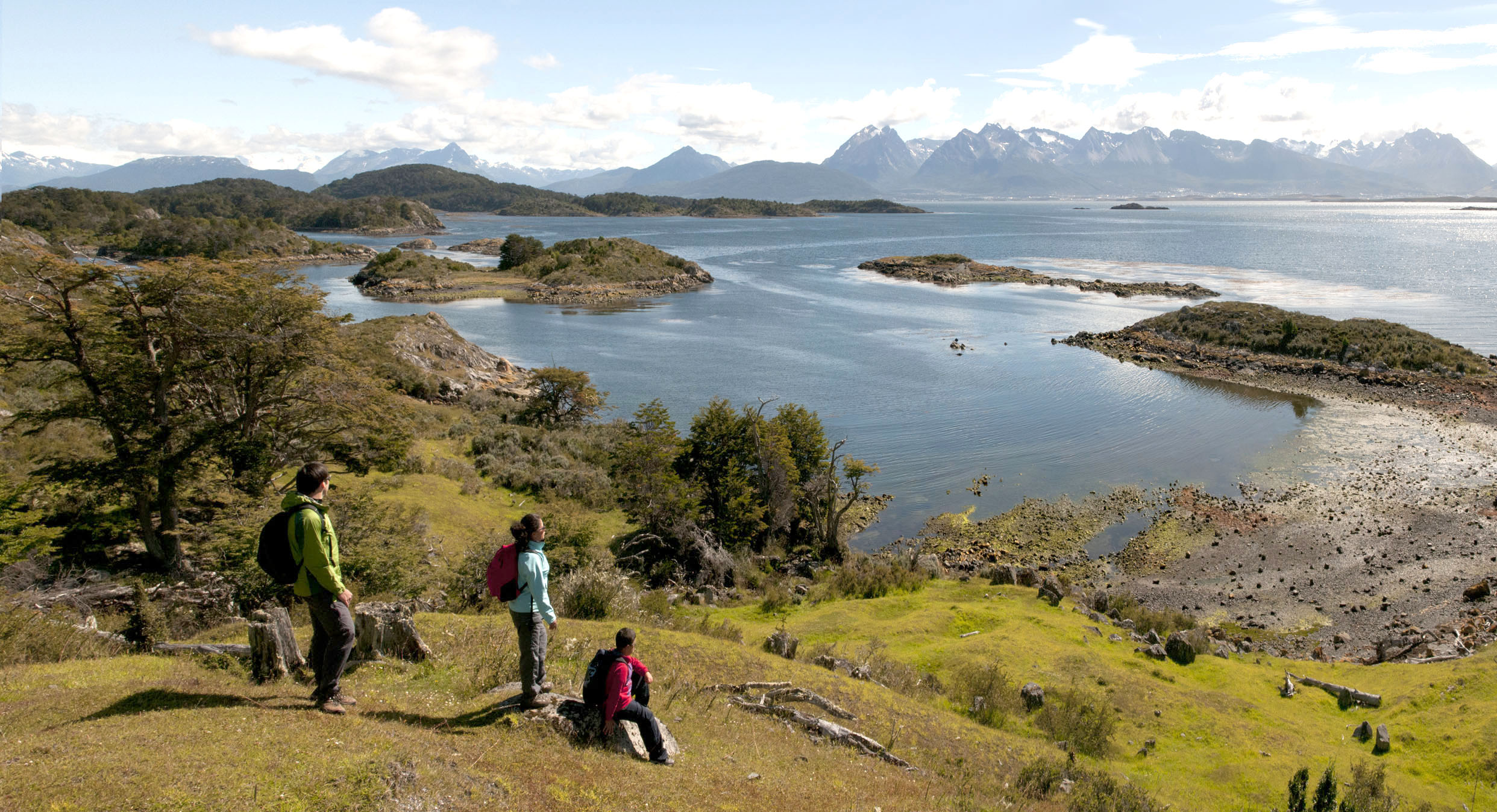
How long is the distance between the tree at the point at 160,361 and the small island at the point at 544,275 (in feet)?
211

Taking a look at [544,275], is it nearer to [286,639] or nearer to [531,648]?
[286,639]

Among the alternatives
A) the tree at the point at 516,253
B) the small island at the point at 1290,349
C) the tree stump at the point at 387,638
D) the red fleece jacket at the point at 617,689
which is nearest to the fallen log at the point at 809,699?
the red fleece jacket at the point at 617,689

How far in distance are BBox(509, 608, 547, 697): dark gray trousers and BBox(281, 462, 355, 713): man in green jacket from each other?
60.3 inches

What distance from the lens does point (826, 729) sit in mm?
9633

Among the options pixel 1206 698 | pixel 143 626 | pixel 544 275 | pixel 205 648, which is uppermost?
pixel 544 275

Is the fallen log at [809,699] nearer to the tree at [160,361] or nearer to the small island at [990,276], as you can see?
the tree at [160,361]

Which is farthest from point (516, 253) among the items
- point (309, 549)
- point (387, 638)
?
point (309, 549)

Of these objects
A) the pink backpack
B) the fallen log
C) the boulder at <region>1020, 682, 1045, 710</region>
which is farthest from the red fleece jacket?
the boulder at <region>1020, 682, 1045, 710</region>

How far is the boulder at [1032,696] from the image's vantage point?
42.7 ft

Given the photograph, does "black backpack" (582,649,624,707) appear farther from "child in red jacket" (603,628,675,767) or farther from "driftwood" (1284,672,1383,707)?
"driftwood" (1284,672,1383,707)

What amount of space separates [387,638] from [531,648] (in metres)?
2.56

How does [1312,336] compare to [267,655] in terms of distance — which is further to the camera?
[1312,336]

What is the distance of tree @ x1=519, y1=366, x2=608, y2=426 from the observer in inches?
1362

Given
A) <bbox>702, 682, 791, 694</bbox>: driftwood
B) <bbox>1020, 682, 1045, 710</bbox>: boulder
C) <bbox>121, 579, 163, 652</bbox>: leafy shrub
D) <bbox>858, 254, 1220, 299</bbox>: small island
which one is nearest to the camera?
<bbox>121, 579, 163, 652</bbox>: leafy shrub
